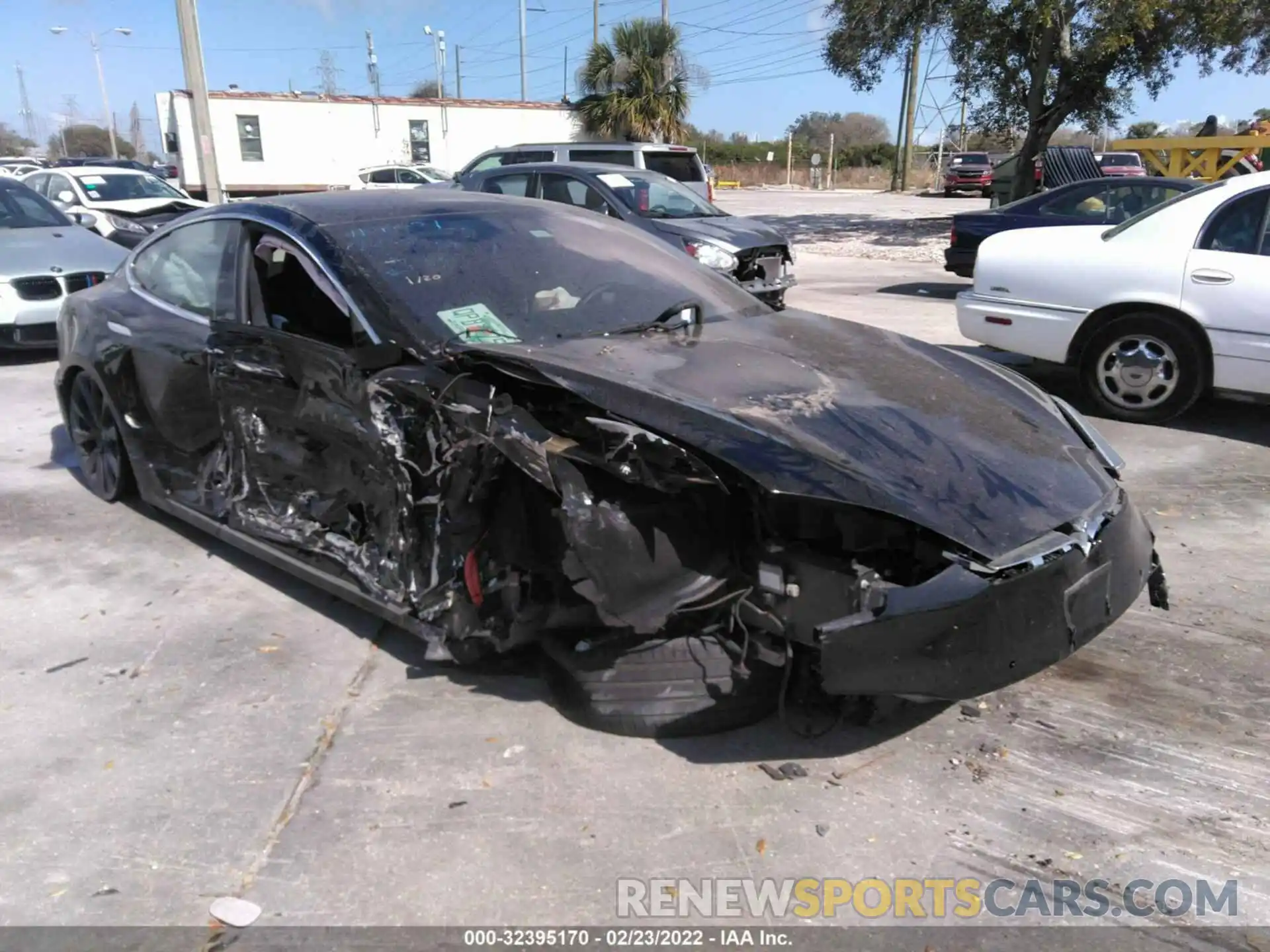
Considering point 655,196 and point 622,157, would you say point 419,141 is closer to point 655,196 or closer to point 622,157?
point 622,157

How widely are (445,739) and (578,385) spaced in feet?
3.92

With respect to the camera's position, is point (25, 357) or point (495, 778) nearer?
point (495, 778)

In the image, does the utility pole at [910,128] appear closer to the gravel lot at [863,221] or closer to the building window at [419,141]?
the gravel lot at [863,221]

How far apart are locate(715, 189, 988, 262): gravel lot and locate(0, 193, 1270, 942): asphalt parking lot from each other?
1436 centimetres

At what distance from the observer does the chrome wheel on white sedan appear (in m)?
6.31

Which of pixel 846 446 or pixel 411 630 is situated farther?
pixel 411 630

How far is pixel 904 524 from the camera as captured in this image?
2.70m

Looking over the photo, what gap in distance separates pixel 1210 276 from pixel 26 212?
10.3 meters

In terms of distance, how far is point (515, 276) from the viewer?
3795 millimetres

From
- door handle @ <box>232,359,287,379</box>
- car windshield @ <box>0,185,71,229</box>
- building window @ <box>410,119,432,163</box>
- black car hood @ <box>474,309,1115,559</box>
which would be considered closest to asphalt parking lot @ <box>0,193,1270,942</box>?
black car hood @ <box>474,309,1115,559</box>

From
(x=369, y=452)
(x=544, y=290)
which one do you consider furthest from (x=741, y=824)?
(x=544, y=290)

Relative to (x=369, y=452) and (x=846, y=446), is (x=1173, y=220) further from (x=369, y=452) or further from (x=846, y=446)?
(x=369, y=452)

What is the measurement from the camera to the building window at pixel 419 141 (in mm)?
35062

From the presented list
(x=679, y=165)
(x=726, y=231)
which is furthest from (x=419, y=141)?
(x=726, y=231)
